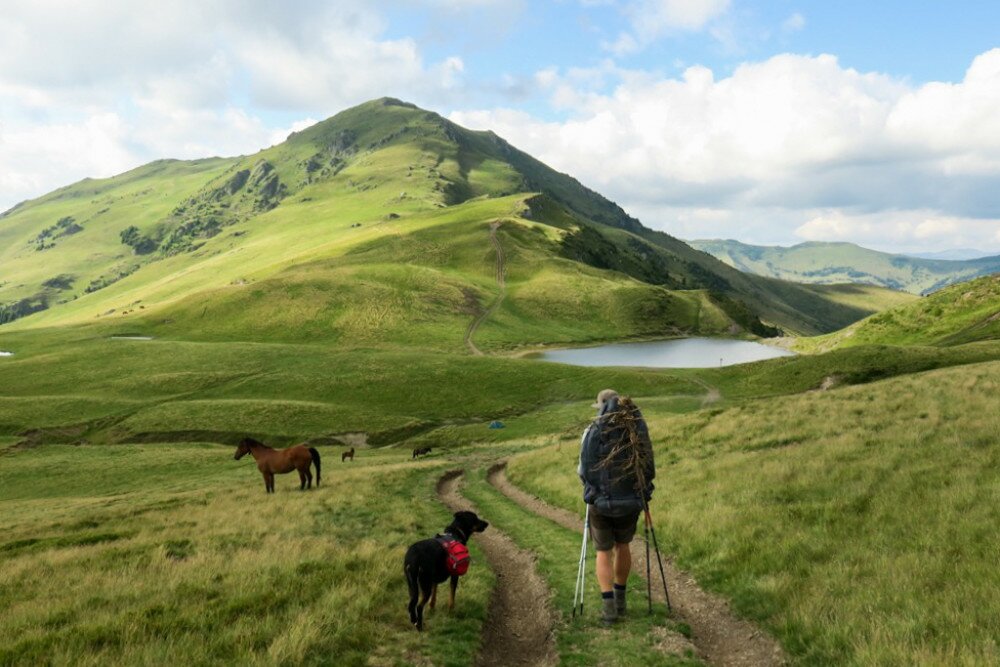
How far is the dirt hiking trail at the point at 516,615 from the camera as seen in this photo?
9.50 metres

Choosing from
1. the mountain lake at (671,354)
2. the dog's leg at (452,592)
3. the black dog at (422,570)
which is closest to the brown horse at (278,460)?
the dog's leg at (452,592)

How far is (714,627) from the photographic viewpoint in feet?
32.6

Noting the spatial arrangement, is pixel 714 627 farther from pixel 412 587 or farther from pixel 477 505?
pixel 477 505

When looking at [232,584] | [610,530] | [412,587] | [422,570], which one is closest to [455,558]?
[422,570]

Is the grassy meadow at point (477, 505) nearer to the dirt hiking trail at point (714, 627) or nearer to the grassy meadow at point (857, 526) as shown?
the grassy meadow at point (857, 526)

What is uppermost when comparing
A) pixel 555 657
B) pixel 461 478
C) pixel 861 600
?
pixel 861 600

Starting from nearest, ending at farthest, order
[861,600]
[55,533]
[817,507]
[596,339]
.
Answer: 1. [861,600]
2. [817,507]
3. [55,533]
4. [596,339]

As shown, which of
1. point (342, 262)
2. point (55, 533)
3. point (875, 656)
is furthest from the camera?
point (342, 262)

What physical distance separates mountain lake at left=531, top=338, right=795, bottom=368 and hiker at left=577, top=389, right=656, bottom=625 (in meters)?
95.0

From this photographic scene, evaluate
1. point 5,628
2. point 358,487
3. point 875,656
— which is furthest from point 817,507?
point 358,487

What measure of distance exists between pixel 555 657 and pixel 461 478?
923 inches

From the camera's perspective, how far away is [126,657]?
25.8 feet

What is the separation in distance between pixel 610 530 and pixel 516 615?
121 inches

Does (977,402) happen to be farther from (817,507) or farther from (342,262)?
(342,262)
